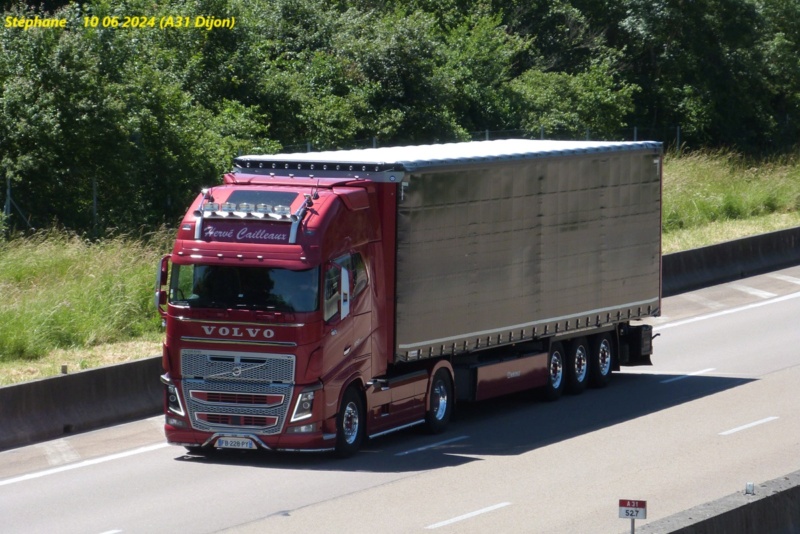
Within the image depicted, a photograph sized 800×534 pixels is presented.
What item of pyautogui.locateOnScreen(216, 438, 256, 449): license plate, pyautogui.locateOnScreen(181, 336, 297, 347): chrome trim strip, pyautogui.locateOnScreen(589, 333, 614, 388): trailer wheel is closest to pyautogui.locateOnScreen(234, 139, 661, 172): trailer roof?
pyautogui.locateOnScreen(181, 336, 297, 347): chrome trim strip

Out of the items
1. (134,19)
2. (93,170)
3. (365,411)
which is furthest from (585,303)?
→ (134,19)

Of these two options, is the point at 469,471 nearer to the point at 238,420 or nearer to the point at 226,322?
the point at 238,420

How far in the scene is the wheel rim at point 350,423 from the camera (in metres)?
16.2

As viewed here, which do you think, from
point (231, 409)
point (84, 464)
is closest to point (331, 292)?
point (231, 409)

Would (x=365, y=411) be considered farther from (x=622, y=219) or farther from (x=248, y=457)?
(x=622, y=219)

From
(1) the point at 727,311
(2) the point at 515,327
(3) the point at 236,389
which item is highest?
(2) the point at 515,327

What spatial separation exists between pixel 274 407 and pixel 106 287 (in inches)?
298

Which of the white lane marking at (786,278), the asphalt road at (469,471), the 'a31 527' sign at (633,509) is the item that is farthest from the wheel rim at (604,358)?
the 'a31 527' sign at (633,509)

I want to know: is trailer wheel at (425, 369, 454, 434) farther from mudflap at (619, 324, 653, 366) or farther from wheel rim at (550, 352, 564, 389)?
mudflap at (619, 324, 653, 366)

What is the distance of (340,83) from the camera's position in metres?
38.1

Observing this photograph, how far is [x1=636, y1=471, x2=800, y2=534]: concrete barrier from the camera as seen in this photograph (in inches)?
332

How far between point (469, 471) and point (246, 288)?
3.37 metres

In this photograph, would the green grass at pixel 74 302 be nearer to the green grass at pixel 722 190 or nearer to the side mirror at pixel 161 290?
the side mirror at pixel 161 290

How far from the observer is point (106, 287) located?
22.3 meters
